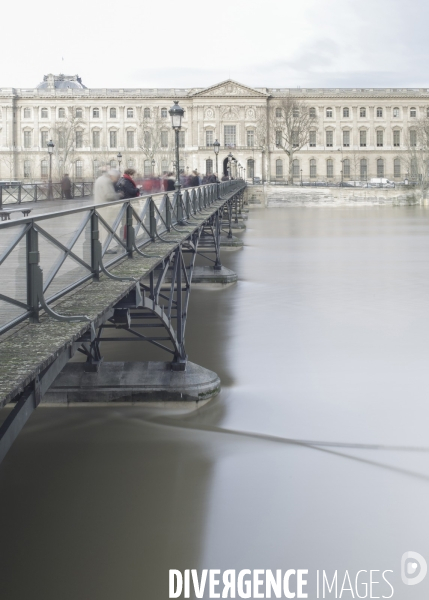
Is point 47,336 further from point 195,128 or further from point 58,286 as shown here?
point 195,128

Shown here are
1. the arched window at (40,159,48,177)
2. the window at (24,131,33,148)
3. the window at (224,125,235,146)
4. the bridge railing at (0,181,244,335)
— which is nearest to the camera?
the bridge railing at (0,181,244,335)

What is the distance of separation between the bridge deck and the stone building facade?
113 meters

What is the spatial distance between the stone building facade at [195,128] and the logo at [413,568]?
11388 centimetres

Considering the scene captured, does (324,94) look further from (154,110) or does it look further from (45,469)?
(45,469)

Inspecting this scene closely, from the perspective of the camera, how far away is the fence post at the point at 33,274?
273 inches

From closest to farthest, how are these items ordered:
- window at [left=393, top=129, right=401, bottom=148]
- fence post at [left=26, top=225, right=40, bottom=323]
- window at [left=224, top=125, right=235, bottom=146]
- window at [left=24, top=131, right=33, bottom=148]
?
1. fence post at [left=26, top=225, right=40, bottom=323]
2. window at [left=224, top=125, right=235, bottom=146]
3. window at [left=24, top=131, right=33, bottom=148]
4. window at [left=393, top=129, right=401, bottom=148]

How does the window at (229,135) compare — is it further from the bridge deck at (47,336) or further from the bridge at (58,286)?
the bridge deck at (47,336)

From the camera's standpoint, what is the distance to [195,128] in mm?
122562

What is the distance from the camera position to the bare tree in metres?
110

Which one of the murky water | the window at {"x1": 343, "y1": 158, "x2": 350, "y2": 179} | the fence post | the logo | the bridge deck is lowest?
the logo

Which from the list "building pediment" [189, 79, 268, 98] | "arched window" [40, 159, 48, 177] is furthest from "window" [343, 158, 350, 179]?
"arched window" [40, 159, 48, 177]

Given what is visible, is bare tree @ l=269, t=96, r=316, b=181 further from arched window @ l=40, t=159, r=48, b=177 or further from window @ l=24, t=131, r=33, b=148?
window @ l=24, t=131, r=33, b=148

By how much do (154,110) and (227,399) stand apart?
113544 millimetres

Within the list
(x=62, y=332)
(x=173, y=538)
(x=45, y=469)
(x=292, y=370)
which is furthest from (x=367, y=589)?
(x=292, y=370)
